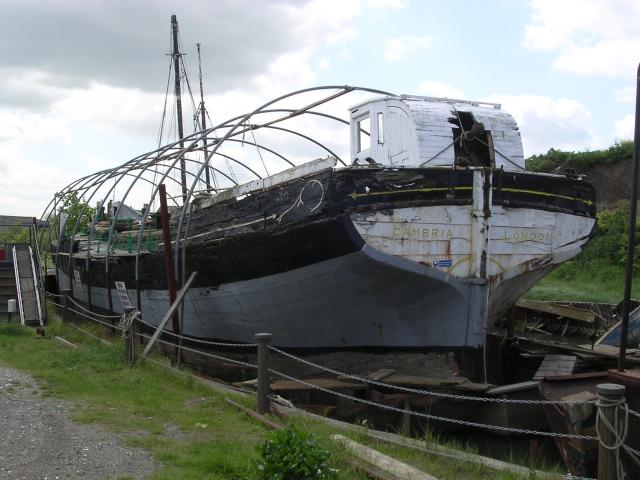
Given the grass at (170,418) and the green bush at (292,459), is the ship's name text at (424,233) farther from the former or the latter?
the green bush at (292,459)

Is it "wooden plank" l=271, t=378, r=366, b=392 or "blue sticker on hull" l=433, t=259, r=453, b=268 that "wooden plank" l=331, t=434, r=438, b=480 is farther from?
"blue sticker on hull" l=433, t=259, r=453, b=268

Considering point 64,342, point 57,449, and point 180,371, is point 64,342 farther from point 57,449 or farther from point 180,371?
point 57,449

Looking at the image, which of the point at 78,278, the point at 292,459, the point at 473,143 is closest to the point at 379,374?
the point at 473,143

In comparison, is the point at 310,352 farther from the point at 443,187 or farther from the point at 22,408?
the point at 22,408

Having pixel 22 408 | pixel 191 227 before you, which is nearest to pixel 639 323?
pixel 191 227

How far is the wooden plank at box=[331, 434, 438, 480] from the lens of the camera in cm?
513

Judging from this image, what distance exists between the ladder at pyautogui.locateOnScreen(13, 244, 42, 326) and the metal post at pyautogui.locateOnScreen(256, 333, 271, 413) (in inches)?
428

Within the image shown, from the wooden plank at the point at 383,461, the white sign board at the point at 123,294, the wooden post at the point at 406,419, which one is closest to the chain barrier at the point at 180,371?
the wooden post at the point at 406,419

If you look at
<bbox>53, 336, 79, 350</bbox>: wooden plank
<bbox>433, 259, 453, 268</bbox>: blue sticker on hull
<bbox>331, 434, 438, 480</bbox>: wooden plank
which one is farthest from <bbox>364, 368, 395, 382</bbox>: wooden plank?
<bbox>53, 336, 79, 350</bbox>: wooden plank

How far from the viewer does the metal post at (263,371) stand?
7.09 meters

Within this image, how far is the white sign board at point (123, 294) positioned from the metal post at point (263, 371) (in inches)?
353

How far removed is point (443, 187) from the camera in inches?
361

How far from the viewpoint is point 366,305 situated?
9.72 meters

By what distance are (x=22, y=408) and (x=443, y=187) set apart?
6005 millimetres
